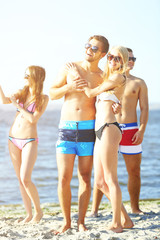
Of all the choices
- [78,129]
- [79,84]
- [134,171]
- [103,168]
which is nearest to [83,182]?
[103,168]

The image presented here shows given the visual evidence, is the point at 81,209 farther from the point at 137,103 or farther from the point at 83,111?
the point at 137,103

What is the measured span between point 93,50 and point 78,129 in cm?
93

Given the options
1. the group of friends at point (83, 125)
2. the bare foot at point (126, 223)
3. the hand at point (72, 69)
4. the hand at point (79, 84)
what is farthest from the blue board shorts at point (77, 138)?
the bare foot at point (126, 223)

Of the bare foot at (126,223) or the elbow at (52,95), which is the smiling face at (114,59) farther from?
the bare foot at (126,223)

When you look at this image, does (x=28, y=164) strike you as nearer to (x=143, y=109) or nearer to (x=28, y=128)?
(x=28, y=128)

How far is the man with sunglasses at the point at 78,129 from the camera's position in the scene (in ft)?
15.6

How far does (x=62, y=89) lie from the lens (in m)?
4.80

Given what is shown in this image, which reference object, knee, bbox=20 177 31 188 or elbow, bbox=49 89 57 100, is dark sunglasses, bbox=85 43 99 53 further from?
knee, bbox=20 177 31 188

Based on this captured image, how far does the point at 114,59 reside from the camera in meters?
4.59

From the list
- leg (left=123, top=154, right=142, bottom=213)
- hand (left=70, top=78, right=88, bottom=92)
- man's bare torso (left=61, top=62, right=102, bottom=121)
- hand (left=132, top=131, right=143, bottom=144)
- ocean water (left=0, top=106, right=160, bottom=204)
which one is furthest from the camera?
ocean water (left=0, top=106, right=160, bottom=204)

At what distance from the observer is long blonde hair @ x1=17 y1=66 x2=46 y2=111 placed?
5332 millimetres

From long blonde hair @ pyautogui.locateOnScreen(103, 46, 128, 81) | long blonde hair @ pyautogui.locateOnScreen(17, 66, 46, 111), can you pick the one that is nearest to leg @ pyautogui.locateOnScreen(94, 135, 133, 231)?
long blonde hair @ pyautogui.locateOnScreen(103, 46, 128, 81)

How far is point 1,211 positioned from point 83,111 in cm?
279

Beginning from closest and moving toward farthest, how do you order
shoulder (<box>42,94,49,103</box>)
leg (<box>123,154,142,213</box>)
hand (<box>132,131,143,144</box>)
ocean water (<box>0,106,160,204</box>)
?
shoulder (<box>42,94,49,103</box>) < hand (<box>132,131,143,144</box>) < leg (<box>123,154,142,213</box>) < ocean water (<box>0,106,160,204</box>)
